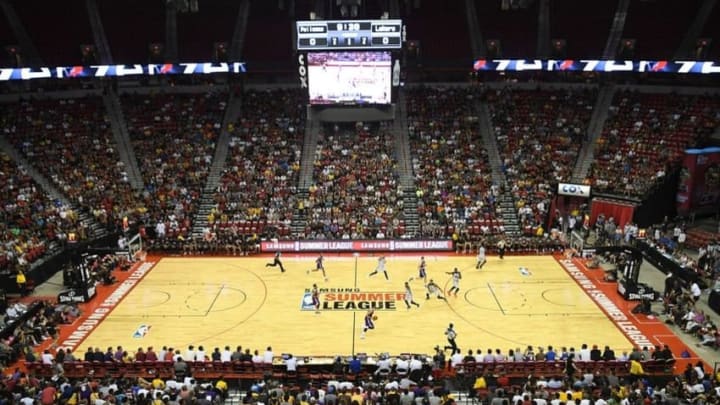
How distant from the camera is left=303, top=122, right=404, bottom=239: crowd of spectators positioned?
37875mm

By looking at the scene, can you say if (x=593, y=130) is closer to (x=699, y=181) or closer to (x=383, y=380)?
(x=699, y=181)

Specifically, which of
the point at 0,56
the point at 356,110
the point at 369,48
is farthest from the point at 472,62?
the point at 0,56

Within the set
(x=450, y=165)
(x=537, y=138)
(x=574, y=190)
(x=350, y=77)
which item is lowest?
(x=574, y=190)

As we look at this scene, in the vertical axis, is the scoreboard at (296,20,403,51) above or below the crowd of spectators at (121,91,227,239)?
above

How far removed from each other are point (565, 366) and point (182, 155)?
30628 millimetres

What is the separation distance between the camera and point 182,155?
43.5m

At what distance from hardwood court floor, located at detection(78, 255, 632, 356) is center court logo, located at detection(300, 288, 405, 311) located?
0.09m

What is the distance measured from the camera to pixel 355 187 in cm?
4069

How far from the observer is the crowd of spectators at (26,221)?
105 feet

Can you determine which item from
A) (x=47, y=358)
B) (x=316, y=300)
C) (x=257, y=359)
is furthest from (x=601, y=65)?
(x=47, y=358)

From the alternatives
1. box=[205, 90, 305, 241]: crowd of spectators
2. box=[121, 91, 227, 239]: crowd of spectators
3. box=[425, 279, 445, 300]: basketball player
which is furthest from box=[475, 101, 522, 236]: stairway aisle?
box=[121, 91, 227, 239]: crowd of spectators

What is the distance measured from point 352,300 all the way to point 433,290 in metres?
3.78

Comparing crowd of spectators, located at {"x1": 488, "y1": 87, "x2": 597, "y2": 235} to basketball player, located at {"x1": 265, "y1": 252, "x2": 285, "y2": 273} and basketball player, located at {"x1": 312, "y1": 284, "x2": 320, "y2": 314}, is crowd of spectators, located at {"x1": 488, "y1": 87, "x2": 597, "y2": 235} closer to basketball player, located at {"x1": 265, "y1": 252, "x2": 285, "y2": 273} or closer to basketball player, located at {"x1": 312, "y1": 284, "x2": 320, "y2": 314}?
basketball player, located at {"x1": 265, "y1": 252, "x2": 285, "y2": 273}

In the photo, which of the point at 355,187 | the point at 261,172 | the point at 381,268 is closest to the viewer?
the point at 381,268
